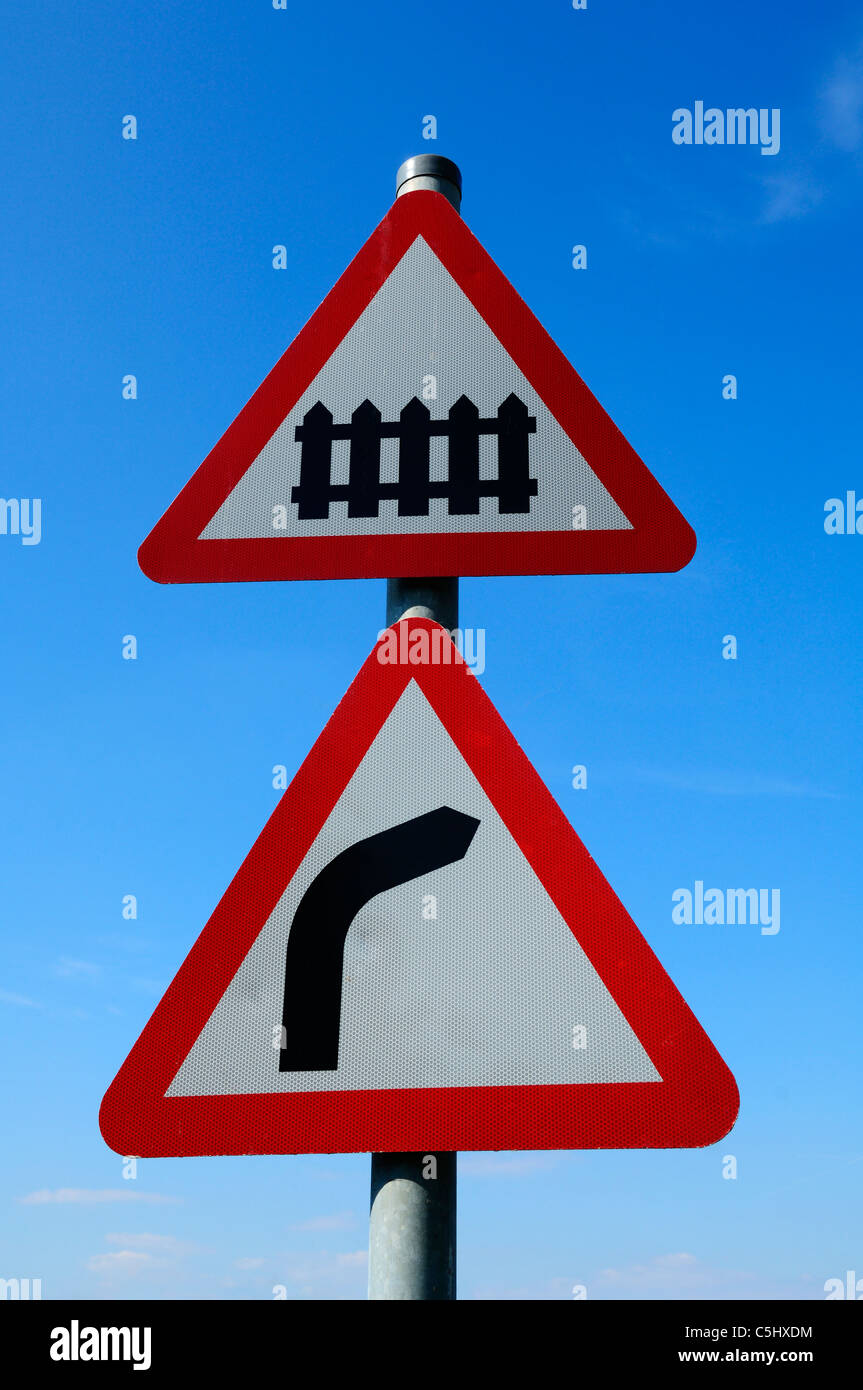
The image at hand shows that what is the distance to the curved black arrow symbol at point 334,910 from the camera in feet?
4.88

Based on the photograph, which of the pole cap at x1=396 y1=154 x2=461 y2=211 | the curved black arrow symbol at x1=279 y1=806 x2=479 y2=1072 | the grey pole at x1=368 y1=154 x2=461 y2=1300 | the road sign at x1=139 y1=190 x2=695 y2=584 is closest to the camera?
the grey pole at x1=368 y1=154 x2=461 y2=1300

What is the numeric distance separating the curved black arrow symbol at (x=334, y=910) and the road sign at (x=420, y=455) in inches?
17.9

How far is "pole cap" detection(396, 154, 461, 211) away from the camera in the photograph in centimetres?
204

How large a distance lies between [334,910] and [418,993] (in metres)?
0.18

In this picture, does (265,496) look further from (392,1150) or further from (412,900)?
(392,1150)

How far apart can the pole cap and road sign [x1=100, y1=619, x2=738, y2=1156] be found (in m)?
1.10

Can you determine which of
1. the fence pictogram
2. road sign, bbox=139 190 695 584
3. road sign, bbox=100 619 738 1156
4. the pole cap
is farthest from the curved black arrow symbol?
the pole cap

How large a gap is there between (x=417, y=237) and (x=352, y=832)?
116cm

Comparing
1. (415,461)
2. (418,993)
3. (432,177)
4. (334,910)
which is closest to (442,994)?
(418,993)

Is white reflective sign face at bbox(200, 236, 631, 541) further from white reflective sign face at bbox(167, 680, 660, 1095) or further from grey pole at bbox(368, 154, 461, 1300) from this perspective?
grey pole at bbox(368, 154, 461, 1300)

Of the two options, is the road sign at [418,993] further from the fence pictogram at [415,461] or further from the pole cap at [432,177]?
the pole cap at [432,177]

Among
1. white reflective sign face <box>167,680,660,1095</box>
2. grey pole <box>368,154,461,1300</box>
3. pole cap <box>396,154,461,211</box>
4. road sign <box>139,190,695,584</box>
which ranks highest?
pole cap <box>396,154,461,211</box>

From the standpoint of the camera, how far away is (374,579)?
1773 mm
